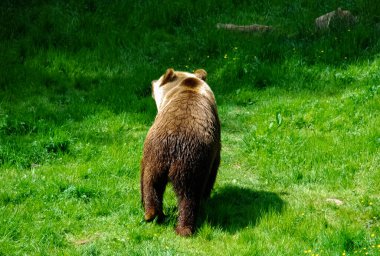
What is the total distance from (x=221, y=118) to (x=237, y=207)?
9.81 feet

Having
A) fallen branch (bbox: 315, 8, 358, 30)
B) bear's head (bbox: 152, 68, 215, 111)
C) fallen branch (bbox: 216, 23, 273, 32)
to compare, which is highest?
bear's head (bbox: 152, 68, 215, 111)

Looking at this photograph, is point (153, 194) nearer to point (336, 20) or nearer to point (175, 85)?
point (175, 85)

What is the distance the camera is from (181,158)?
611 centimetres

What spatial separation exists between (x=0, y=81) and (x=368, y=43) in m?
6.69

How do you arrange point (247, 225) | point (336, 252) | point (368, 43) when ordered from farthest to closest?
point (368, 43), point (247, 225), point (336, 252)

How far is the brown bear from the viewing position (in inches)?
241

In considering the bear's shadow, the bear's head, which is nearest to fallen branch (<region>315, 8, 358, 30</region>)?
the bear's head

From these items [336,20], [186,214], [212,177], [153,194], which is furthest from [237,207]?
[336,20]

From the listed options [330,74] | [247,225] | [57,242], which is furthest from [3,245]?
[330,74]

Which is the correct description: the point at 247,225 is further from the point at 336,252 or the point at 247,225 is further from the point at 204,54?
the point at 204,54

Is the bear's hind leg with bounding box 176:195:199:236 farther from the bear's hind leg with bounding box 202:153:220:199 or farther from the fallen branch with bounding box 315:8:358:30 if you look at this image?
the fallen branch with bounding box 315:8:358:30

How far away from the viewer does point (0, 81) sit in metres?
10.5

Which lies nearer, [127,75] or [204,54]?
[127,75]

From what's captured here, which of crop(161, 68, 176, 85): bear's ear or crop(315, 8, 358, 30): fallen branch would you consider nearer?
crop(161, 68, 176, 85): bear's ear
